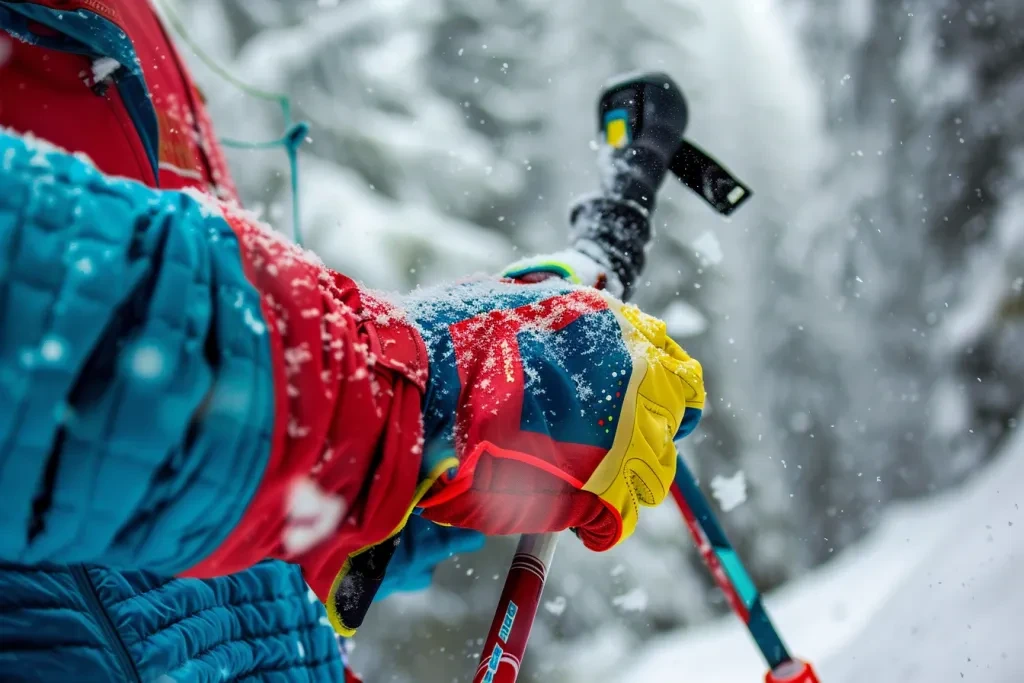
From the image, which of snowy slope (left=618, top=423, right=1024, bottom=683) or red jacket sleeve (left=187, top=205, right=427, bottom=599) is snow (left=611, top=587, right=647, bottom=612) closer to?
snowy slope (left=618, top=423, right=1024, bottom=683)

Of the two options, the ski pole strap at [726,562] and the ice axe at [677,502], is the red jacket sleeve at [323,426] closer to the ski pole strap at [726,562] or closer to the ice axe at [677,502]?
the ice axe at [677,502]

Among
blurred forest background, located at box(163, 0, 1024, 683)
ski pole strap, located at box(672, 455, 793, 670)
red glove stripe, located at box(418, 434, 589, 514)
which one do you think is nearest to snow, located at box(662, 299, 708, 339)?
blurred forest background, located at box(163, 0, 1024, 683)

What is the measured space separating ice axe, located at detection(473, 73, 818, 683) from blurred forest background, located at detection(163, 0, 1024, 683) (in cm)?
67


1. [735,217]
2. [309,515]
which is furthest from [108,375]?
[735,217]

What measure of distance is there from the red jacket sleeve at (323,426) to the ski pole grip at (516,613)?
0.22 m

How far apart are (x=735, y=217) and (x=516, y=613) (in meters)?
1.23

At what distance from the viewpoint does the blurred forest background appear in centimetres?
138

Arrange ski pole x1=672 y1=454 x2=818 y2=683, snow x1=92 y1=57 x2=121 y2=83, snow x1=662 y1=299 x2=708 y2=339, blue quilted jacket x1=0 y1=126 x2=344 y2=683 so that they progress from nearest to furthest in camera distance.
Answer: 1. blue quilted jacket x1=0 y1=126 x2=344 y2=683
2. snow x1=92 y1=57 x2=121 y2=83
3. ski pole x1=672 y1=454 x2=818 y2=683
4. snow x1=662 y1=299 x2=708 y2=339

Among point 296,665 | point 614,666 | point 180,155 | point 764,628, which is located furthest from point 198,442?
point 614,666

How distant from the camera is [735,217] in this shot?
5.14ft

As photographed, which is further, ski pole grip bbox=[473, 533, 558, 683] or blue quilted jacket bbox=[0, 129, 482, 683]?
ski pole grip bbox=[473, 533, 558, 683]

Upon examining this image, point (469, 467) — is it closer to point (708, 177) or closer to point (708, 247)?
point (708, 177)

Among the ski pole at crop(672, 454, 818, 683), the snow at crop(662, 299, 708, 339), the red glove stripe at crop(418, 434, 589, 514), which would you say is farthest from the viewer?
the snow at crop(662, 299, 708, 339)

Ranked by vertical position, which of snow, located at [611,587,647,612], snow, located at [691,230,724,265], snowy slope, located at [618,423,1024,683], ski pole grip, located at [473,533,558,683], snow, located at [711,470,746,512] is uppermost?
→ snow, located at [691,230,724,265]
